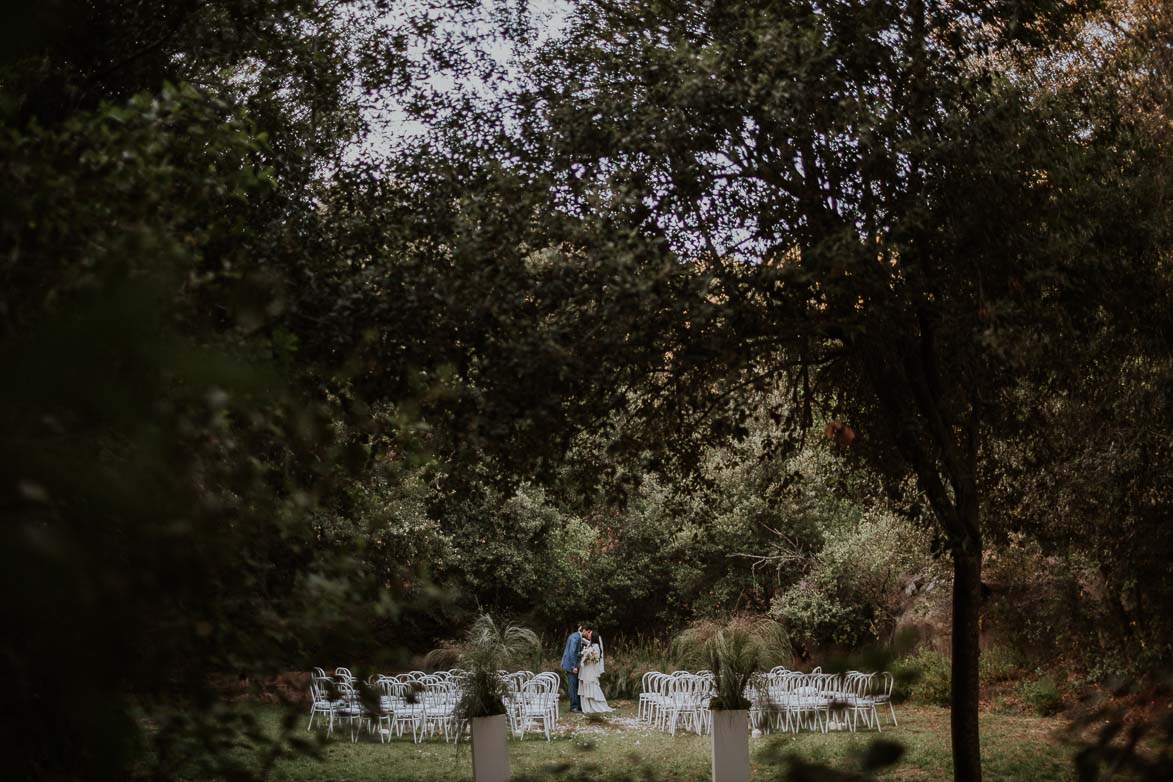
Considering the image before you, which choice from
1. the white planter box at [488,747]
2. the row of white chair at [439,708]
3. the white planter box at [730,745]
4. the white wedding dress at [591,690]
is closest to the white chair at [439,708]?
the row of white chair at [439,708]

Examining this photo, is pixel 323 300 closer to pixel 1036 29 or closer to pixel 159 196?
pixel 159 196

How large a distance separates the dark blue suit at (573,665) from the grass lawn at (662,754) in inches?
63.3

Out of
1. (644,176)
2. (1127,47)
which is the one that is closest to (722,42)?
(644,176)

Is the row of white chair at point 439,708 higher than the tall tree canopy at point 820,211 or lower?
lower

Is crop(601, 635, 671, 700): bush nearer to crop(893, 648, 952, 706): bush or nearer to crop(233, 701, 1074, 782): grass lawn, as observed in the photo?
crop(233, 701, 1074, 782): grass lawn

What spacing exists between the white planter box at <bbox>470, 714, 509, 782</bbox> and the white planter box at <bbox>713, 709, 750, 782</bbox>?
186 centimetres

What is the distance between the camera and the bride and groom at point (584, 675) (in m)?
17.1

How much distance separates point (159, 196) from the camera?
9.57 ft

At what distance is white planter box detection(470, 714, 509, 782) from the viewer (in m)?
9.66

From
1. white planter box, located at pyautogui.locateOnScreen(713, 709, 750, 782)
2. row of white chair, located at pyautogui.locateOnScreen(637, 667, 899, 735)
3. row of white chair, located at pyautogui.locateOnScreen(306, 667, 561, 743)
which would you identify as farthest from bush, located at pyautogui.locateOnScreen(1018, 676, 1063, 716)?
white planter box, located at pyautogui.locateOnScreen(713, 709, 750, 782)

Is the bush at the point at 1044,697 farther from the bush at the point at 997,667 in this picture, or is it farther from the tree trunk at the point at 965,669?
the tree trunk at the point at 965,669

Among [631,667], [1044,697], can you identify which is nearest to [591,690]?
[631,667]

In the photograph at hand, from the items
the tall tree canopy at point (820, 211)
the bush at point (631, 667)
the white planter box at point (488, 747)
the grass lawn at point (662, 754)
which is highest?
the tall tree canopy at point (820, 211)

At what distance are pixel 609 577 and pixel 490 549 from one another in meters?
2.76
